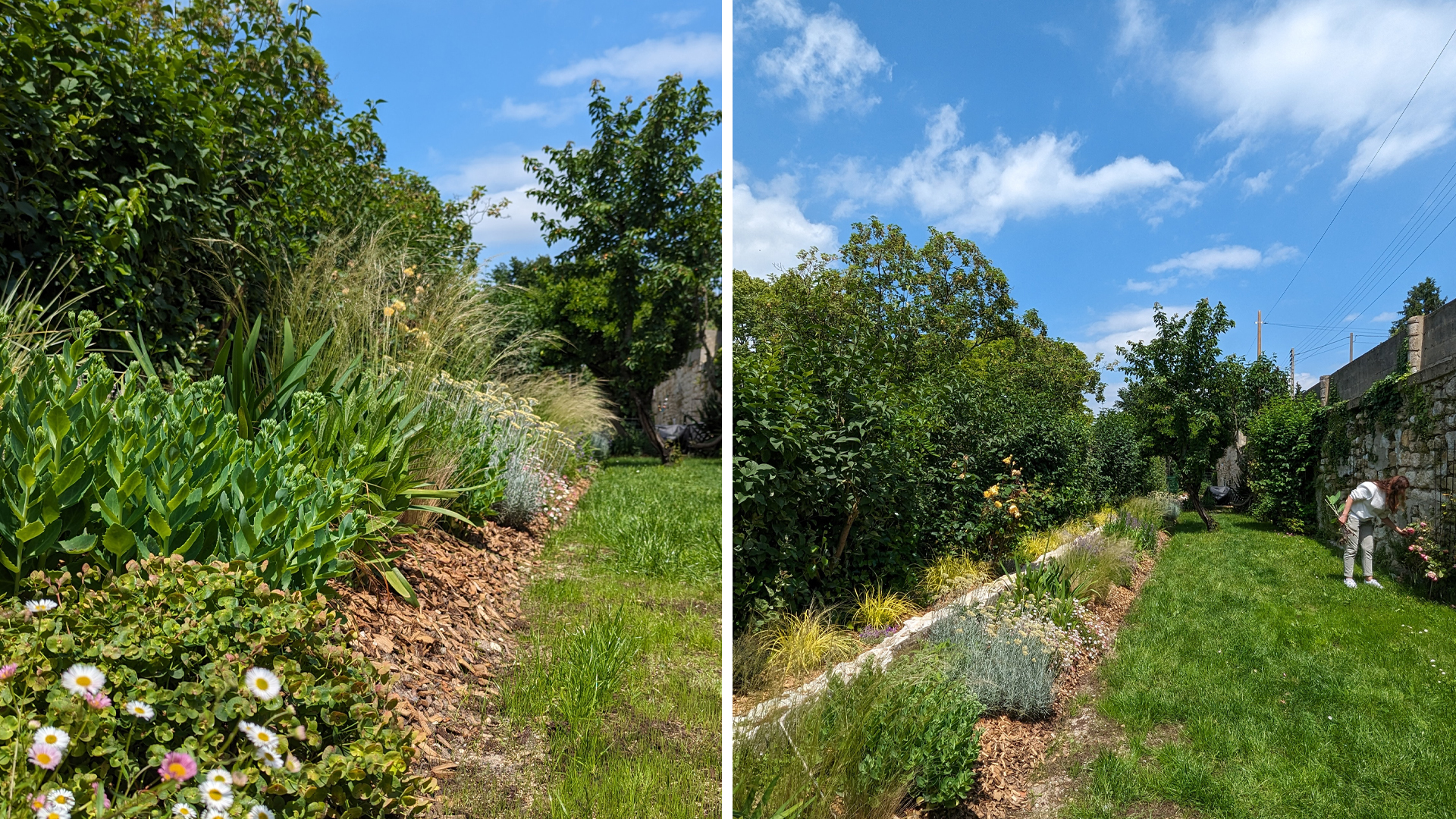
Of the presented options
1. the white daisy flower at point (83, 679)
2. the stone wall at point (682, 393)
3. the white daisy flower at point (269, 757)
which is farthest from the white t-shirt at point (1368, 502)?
the stone wall at point (682, 393)

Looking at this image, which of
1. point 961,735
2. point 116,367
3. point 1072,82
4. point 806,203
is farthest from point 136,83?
point 961,735

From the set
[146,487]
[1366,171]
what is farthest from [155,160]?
[1366,171]

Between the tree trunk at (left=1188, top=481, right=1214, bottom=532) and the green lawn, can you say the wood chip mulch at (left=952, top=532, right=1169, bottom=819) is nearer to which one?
the green lawn

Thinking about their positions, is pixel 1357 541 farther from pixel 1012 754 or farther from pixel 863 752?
pixel 863 752

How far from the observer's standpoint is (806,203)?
2.87 metres

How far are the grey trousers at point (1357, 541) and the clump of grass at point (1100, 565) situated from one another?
5.40 ft

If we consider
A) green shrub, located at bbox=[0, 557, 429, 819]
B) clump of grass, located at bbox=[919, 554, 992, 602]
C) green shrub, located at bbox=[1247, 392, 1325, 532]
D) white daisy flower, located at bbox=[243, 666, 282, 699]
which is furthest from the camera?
clump of grass, located at bbox=[919, 554, 992, 602]

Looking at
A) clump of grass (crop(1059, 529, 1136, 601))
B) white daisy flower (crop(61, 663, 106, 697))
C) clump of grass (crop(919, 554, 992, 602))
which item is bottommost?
clump of grass (crop(919, 554, 992, 602))

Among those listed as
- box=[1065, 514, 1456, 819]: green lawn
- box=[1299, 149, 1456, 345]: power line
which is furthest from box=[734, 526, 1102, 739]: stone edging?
box=[1299, 149, 1456, 345]: power line

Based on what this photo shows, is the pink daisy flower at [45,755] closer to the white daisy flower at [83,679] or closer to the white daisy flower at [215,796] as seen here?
the white daisy flower at [83,679]

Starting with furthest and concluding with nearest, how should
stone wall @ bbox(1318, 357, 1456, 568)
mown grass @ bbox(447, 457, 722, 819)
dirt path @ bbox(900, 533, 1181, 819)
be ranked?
1. stone wall @ bbox(1318, 357, 1456, 568)
2. dirt path @ bbox(900, 533, 1181, 819)
3. mown grass @ bbox(447, 457, 722, 819)

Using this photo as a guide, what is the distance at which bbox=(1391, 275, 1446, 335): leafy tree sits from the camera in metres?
2.39

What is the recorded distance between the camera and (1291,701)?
2.20m

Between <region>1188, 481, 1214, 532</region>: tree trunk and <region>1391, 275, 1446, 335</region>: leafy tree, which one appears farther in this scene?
<region>1188, 481, 1214, 532</region>: tree trunk
